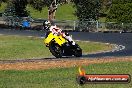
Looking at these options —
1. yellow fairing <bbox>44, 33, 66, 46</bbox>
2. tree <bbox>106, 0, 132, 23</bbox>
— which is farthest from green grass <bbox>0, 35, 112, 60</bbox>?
tree <bbox>106, 0, 132, 23</bbox>

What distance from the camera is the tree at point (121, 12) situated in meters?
60.0

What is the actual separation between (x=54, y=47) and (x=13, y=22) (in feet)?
114

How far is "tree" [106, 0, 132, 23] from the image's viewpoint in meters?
60.0

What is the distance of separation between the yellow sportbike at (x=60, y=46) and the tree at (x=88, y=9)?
128 ft

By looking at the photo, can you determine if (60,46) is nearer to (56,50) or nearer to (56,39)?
(56,50)

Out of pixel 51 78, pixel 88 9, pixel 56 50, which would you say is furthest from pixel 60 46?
pixel 88 9

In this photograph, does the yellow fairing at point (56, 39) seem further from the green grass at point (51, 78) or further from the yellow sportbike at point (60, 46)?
the green grass at point (51, 78)

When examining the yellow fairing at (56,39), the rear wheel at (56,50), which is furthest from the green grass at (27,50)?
the yellow fairing at (56,39)

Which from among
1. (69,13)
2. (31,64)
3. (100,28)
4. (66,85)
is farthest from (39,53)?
(69,13)

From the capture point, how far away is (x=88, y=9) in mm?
62781

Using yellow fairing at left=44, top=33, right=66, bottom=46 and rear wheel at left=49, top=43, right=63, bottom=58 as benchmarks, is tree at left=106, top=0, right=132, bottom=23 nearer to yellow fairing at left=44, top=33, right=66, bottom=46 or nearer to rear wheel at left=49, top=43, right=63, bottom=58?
rear wheel at left=49, top=43, right=63, bottom=58

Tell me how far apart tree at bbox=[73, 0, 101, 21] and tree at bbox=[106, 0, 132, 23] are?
2.01 metres

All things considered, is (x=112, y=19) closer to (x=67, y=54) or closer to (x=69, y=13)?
(x=69, y=13)

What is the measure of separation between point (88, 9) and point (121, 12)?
14.3 ft
